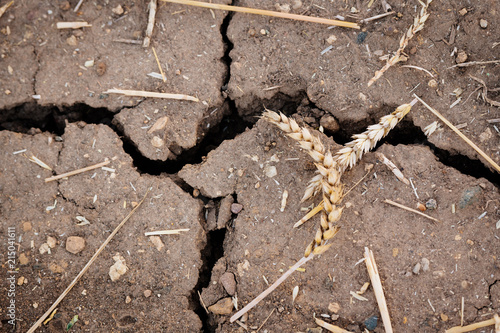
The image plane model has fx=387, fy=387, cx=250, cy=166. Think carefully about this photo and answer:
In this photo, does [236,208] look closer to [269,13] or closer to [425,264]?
[425,264]

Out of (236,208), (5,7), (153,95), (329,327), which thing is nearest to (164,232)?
(236,208)

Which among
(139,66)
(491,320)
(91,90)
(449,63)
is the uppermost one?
(449,63)

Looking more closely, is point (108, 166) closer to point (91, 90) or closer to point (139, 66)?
point (91, 90)

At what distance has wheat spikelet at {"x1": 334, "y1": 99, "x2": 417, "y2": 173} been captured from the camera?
2.31 metres

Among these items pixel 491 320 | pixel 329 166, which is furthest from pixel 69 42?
pixel 491 320

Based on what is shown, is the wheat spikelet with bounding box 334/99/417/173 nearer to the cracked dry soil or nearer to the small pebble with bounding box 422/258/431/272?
the cracked dry soil

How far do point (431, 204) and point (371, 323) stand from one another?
792 millimetres

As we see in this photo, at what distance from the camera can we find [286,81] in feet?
8.35

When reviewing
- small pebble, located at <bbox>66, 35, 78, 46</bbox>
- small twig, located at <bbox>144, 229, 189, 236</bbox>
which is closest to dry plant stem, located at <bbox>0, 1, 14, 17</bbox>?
small pebble, located at <bbox>66, 35, 78, 46</bbox>

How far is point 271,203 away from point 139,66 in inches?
50.3

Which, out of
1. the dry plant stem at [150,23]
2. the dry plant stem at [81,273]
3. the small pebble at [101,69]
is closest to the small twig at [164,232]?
the dry plant stem at [81,273]

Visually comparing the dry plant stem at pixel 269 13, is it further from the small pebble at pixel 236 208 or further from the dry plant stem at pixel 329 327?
the dry plant stem at pixel 329 327

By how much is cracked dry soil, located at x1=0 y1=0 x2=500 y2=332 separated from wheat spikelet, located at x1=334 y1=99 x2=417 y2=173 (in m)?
0.11

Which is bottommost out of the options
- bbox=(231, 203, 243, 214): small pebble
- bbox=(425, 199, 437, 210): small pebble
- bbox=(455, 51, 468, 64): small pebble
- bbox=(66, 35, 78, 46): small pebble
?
bbox=(231, 203, 243, 214): small pebble
